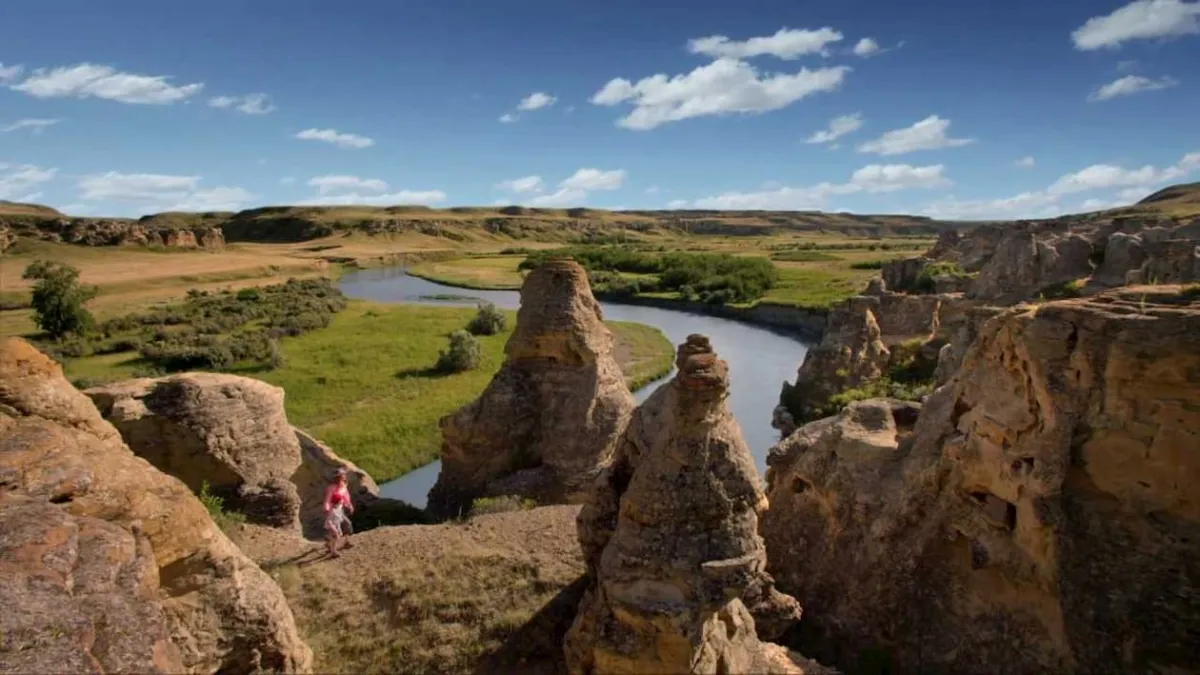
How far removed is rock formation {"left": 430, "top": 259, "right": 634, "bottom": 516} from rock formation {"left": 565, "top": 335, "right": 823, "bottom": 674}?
28.1 feet

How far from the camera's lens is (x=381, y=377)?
39312 mm

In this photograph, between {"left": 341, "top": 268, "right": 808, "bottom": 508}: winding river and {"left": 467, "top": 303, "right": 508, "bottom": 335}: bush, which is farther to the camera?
{"left": 467, "top": 303, "right": 508, "bottom": 335}: bush

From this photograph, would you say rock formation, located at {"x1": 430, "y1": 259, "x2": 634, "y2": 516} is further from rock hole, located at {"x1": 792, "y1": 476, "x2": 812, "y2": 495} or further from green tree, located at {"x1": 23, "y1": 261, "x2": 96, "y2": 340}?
→ green tree, located at {"x1": 23, "y1": 261, "x2": 96, "y2": 340}

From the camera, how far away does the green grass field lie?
100 ft

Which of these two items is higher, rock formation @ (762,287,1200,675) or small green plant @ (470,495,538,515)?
rock formation @ (762,287,1200,675)

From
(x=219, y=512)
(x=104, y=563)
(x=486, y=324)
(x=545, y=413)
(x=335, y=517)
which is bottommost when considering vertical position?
(x=486, y=324)

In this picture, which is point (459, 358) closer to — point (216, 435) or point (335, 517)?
point (216, 435)

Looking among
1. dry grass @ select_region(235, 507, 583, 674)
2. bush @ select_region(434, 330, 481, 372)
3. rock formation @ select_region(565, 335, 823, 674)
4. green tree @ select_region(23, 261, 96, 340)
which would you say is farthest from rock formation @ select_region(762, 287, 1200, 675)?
green tree @ select_region(23, 261, 96, 340)

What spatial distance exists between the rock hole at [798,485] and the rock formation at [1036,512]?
0.81m

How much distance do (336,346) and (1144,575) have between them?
43691 millimetres

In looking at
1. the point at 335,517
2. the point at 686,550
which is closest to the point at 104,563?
the point at 686,550

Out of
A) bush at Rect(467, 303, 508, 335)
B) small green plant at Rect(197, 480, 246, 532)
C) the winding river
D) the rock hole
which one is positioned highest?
the rock hole

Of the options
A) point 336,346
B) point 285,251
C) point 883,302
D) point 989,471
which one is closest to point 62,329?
point 336,346

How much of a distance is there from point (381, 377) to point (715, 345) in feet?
84.2
